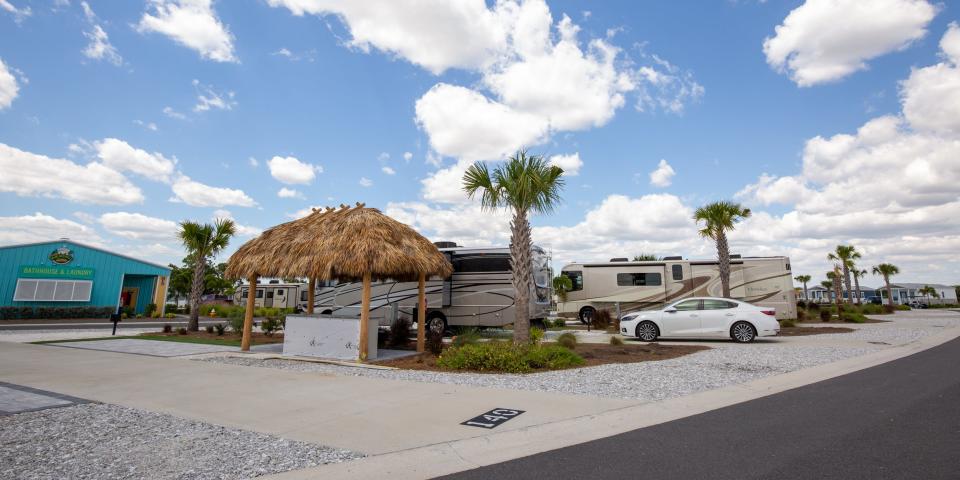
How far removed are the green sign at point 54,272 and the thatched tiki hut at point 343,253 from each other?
79.4 feet

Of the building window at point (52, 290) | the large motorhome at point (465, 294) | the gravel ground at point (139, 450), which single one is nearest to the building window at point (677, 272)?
the large motorhome at point (465, 294)

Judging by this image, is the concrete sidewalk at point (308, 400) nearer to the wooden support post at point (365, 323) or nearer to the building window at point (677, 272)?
the wooden support post at point (365, 323)

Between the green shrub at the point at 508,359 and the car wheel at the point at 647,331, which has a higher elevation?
the car wheel at the point at 647,331

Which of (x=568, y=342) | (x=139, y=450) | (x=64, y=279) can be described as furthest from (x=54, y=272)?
(x=139, y=450)

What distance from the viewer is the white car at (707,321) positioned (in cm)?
1351

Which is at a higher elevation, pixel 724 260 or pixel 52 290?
pixel 724 260

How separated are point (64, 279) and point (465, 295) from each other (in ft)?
90.0

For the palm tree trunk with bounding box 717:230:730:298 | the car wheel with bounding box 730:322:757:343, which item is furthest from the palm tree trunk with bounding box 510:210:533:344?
the palm tree trunk with bounding box 717:230:730:298

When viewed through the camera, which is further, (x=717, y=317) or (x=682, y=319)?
(x=682, y=319)

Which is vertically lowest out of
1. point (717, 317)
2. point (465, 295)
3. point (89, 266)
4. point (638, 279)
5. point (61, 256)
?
point (717, 317)

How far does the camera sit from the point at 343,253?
10.6m

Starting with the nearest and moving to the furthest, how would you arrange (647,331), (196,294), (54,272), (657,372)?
1. (657,372)
2. (647,331)
3. (196,294)
4. (54,272)

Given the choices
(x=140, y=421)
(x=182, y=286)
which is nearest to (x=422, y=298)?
(x=140, y=421)

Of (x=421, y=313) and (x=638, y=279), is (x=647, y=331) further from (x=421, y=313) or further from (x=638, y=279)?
(x=638, y=279)
